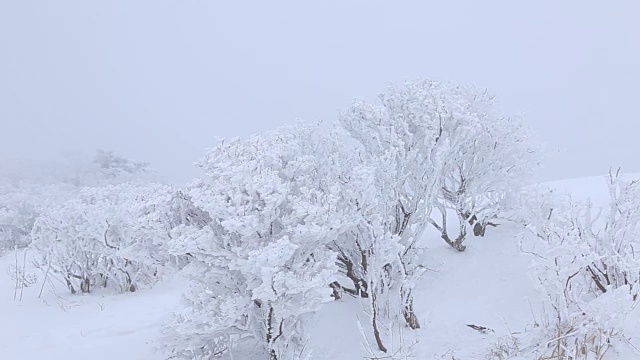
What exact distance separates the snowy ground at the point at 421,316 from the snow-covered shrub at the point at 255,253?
94cm

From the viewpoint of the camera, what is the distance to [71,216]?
8797mm

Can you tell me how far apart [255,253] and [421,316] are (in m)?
2.44

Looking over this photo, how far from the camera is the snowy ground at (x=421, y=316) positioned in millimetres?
4887

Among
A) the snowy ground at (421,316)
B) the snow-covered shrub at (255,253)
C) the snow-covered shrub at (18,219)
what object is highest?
the snow-covered shrub at (18,219)

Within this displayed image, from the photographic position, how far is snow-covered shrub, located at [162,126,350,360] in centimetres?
387

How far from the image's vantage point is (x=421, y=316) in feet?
17.3

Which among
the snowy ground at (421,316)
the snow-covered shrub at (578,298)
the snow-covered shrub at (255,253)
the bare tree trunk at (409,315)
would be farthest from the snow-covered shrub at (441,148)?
the snow-covered shrub at (578,298)

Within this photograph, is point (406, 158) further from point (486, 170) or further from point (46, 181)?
point (46, 181)

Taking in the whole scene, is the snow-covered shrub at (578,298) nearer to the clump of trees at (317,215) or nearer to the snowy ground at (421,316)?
the snowy ground at (421,316)

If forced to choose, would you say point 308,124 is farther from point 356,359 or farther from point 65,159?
point 65,159

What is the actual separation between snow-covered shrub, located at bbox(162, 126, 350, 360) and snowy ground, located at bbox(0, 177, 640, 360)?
0.94 metres

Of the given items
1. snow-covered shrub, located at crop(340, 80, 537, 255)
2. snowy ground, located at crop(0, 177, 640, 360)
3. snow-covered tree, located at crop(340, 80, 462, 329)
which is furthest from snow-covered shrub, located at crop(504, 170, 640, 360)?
snow-covered shrub, located at crop(340, 80, 537, 255)

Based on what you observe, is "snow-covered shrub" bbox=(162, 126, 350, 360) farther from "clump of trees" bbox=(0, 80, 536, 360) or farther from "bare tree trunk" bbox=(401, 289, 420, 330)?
"bare tree trunk" bbox=(401, 289, 420, 330)

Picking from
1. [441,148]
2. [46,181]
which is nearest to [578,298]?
[441,148]
